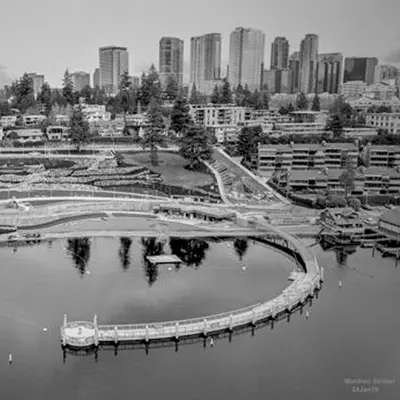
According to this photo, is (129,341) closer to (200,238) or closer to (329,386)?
(329,386)

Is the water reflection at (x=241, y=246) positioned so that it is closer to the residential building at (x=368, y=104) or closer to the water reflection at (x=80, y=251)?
the water reflection at (x=80, y=251)

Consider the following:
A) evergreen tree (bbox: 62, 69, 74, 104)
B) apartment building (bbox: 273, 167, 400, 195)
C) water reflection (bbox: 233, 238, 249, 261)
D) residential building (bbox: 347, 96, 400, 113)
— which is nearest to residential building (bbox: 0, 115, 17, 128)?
evergreen tree (bbox: 62, 69, 74, 104)

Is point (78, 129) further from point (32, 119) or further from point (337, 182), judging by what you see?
point (337, 182)

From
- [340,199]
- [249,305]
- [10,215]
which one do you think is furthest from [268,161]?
[249,305]

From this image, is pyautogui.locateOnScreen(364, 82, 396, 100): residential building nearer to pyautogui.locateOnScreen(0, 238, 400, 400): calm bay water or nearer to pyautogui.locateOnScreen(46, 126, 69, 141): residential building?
pyautogui.locateOnScreen(46, 126, 69, 141): residential building

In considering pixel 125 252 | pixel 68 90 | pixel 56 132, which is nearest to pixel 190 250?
pixel 125 252
